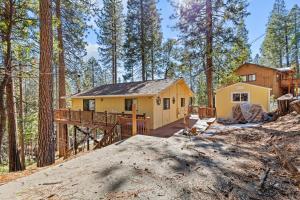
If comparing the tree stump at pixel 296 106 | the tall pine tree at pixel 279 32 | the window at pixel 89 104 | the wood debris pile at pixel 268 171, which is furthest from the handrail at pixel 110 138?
the tall pine tree at pixel 279 32

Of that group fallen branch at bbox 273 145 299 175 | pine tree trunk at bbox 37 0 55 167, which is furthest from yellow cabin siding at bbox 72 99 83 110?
fallen branch at bbox 273 145 299 175

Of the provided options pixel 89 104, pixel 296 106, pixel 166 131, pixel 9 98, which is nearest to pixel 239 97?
pixel 296 106

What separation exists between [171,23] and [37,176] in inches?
614

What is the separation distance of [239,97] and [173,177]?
41.7 feet

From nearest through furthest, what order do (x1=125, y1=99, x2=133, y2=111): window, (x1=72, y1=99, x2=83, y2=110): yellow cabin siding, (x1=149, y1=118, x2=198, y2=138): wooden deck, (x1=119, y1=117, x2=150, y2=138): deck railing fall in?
(x1=119, y1=117, x2=150, y2=138): deck railing < (x1=149, y1=118, x2=198, y2=138): wooden deck < (x1=125, y1=99, x2=133, y2=111): window < (x1=72, y1=99, x2=83, y2=110): yellow cabin siding

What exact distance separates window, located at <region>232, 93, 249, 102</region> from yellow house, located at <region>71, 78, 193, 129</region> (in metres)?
4.22

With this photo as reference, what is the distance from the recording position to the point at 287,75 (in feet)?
74.4

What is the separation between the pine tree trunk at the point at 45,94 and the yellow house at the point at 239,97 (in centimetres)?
1223

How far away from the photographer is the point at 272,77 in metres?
21.6

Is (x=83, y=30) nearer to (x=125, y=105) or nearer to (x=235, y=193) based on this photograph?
→ (x=125, y=105)

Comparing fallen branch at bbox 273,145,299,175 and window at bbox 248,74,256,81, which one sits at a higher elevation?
window at bbox 248,74,256,81

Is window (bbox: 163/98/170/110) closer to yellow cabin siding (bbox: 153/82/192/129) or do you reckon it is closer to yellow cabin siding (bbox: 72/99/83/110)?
yellow cabin siding (bbox: 153/82/192/129)

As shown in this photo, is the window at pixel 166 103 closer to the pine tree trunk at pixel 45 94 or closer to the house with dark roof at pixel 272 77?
the pine tree trunk at pixel 45 94

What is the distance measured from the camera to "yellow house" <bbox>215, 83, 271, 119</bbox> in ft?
46.4
